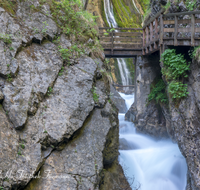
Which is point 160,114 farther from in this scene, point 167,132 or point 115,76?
point 115,76

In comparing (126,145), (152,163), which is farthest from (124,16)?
(152,163)

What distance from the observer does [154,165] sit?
824 cm

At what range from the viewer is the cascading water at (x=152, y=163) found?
7.32 metres

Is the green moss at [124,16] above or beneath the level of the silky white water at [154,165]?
above

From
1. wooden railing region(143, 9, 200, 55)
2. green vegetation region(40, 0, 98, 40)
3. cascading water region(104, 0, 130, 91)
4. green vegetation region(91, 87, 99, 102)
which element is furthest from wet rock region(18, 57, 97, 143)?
cascading water region(104, 0, 130, 91)

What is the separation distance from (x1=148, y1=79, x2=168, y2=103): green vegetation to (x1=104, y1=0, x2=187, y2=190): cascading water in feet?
8.66

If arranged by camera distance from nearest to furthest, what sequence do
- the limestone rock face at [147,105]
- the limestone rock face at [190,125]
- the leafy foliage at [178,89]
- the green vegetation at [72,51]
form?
1. the green vegetation at [72,51]
2. the limestone rock face at [190,125]
3. the leafy foliage at [178,89]
4. the limestone rock face at [147,105]

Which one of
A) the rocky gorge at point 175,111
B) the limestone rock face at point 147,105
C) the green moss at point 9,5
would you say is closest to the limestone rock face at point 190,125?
the rocky gorge at point 175,111

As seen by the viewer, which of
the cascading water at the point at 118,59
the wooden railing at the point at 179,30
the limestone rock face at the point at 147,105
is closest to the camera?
the wooden railing at the point at 179,30

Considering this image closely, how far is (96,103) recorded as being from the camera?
215 inches

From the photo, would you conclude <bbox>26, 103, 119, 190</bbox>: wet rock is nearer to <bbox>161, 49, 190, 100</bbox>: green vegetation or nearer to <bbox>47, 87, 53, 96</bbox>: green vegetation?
<bbox>47, 87, 53, 96</bbox>: green vegetation

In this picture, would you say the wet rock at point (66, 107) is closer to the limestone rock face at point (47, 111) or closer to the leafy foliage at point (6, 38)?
the limestone rock face at point (47, 111)

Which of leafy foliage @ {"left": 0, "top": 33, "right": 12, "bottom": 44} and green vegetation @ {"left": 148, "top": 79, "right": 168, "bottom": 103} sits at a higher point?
leafy foliage @ {"left": 0, "top": 33, "right": 12, "bottom": 44}

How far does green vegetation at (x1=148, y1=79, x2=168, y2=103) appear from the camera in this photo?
9859 mm
